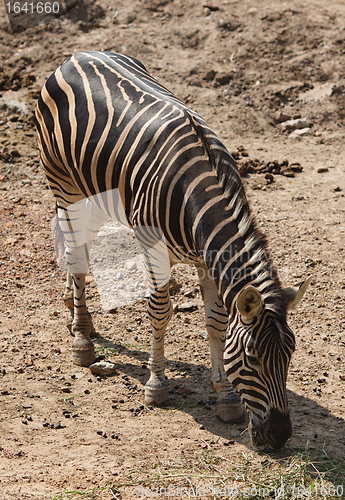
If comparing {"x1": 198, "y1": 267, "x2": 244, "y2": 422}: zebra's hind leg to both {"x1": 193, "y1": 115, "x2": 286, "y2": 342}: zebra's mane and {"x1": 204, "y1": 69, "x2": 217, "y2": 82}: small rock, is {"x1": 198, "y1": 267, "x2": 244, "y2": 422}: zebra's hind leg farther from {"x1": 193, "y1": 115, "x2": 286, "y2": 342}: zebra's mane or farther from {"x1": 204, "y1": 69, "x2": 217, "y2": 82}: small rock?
{"x1": 204, "y1": 69, "x2": 217, "y2": 82}: small rock

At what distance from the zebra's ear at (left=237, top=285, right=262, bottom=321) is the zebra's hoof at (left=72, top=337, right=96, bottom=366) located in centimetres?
273

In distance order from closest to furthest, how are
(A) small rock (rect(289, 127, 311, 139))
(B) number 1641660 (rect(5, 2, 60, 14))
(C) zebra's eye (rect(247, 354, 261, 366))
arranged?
(C) zebra's eye (rect(247, 354, 261, 366))
(A) small rock (rect(289, 127, 311, 139))
(B) number 1641660 (rect(5, 2, 60, 14))

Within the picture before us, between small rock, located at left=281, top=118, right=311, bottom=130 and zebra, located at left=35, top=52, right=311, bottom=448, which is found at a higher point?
zebra, located at left=35, top=52, right=311, bottom=448

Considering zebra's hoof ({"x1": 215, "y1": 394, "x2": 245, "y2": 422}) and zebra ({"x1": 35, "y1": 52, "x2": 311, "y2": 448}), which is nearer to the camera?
zebra ({"x1": 35, "y1": 52, "x2": 311, "y2": 448})

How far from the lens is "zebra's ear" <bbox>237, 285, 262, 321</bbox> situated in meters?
3.44

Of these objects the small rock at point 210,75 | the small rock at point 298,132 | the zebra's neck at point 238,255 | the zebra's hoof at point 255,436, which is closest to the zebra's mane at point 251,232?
the zebra's neck at point 238,255

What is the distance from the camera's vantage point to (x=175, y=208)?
443 centimetres

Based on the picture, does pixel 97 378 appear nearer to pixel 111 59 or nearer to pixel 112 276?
pixel 112 276

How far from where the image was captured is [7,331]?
6.16 metres

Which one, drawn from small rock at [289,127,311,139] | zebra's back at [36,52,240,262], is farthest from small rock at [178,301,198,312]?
small rock at [289,127,311,139]

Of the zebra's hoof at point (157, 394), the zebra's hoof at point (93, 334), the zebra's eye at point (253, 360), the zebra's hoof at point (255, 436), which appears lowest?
the zebra's hoof at point (93, 334)

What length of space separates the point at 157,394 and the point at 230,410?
2.47 ft

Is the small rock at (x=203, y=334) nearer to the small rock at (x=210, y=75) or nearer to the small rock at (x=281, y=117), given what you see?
the small rock at (x=281, y=117)

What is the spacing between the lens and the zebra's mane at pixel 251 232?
143 inches
